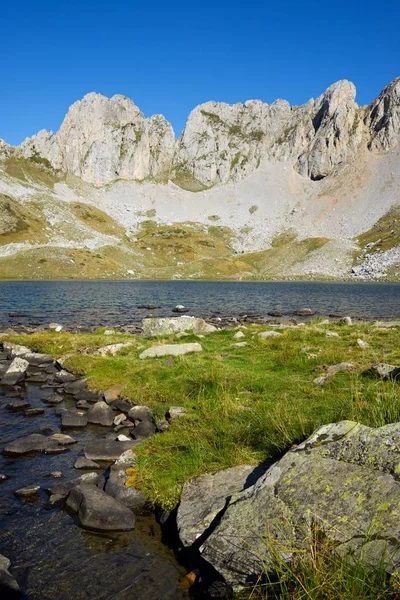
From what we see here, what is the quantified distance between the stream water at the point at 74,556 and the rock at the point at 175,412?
13.4 feet

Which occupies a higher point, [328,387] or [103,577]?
[328,387]

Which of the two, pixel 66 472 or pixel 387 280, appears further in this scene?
pixel 387 280

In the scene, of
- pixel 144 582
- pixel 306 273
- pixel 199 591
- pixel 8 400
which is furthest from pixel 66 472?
pixel 306 273

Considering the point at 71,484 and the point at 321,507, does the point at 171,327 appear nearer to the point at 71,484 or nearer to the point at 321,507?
the point at 71,484

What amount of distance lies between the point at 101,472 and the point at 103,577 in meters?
4.24

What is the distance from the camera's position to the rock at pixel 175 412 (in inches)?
525

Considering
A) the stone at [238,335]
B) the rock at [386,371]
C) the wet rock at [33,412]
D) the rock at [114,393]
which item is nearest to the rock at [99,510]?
the wet rock at [33,412]

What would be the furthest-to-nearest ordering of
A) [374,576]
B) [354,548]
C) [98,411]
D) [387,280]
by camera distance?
[387,280]
[98,411]
[354,548]
[374,576]

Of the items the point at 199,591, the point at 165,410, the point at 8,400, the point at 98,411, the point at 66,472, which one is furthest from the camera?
the point at 8,400

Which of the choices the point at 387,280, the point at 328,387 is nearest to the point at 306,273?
the point at 387,280

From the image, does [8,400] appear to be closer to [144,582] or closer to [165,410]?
[165,410]

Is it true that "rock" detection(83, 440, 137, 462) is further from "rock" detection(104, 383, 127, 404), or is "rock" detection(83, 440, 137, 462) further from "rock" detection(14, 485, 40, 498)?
"rock" detection(104, 383, 127, 404)

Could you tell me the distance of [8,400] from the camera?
57.9 feet

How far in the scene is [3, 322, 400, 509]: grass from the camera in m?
9.43
